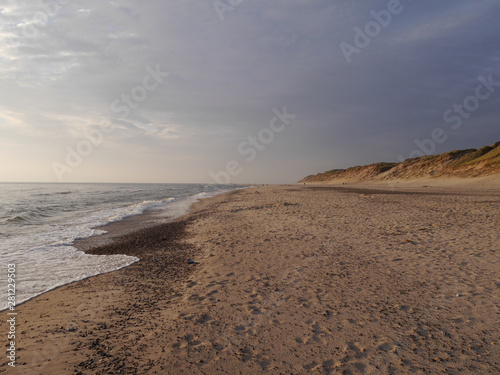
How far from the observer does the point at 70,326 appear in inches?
207

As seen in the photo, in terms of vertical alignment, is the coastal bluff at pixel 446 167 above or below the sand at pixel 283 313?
above

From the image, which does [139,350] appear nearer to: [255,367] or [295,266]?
[255,367]

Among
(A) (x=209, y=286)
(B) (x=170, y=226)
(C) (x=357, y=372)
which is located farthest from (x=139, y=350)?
(B) (x=170, y=226)

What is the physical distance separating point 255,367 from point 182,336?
1.56 metres

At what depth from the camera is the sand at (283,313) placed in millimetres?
4145

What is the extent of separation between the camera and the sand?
13.6 ft

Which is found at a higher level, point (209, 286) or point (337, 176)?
point (337, 176)

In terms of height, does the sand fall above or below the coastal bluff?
below

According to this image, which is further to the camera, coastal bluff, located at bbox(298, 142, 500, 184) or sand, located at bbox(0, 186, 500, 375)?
coastal bluff, located at bbox(298, 142, 500, 184)

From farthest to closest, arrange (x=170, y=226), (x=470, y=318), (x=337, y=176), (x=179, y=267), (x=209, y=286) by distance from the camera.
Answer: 1. (x=337, y=176)
2. (x=170, y=226)
3. (x=179, y=267)
4. (x=209, y=286)
5. (x=470, y=318)

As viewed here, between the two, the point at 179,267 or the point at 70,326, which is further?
the point at 179,267

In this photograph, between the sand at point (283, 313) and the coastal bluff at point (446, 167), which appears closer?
the sand at point (283, 313)

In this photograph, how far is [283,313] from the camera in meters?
5.55

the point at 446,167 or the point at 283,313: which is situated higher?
the point at 446,167
